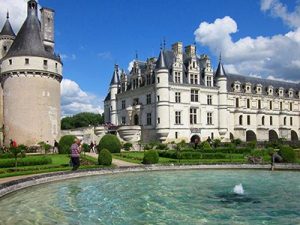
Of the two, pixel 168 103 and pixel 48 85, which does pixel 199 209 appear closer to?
pixel 48 85

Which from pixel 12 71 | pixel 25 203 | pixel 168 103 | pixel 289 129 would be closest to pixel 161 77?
pixel 168 103

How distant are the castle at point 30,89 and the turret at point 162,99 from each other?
43.9ft

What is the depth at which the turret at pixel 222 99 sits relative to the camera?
5442 cm

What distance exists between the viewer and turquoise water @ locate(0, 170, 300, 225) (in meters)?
11.2

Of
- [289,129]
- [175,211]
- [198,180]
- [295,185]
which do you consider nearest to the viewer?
[175,211]

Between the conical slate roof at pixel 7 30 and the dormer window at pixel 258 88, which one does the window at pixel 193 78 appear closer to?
the dormer window at pixel 258 88

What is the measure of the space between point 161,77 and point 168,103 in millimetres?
3686

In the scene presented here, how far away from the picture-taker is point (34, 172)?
21.1m

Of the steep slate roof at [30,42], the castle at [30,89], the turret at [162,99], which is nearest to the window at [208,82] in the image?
the turret at [162,99]

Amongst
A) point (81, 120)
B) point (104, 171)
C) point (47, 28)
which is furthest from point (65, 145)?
point (81, 120)

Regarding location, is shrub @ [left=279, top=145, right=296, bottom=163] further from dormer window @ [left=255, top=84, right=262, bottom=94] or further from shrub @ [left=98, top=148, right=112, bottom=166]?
dormer window @ [left=255, top=84, right=262, bottom=94]

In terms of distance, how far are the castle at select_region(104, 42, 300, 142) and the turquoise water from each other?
29.9 meters

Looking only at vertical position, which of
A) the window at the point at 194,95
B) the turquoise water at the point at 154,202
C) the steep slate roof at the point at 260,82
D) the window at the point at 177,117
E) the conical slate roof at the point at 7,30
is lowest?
the turquoise water at the point at 154,202

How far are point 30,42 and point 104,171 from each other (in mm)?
23783
